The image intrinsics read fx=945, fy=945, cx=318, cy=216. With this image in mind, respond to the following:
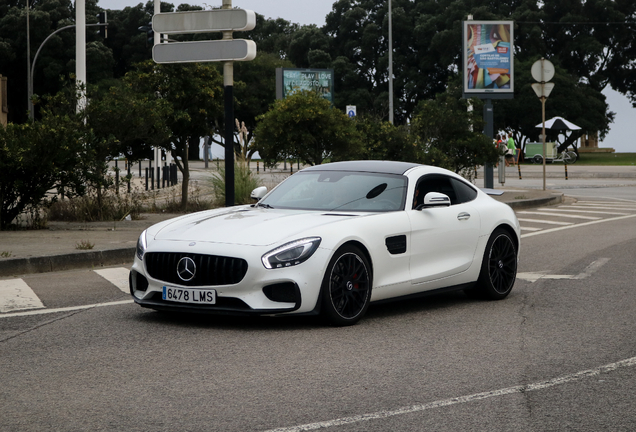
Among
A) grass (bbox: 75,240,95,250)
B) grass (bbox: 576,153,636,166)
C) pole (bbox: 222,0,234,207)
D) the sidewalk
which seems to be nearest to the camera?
the sidewalk

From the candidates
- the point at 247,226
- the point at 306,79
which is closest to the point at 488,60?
the point at 247,226

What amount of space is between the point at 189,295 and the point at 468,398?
2.71 meters

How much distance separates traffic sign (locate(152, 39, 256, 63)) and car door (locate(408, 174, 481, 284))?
5629 millimetres

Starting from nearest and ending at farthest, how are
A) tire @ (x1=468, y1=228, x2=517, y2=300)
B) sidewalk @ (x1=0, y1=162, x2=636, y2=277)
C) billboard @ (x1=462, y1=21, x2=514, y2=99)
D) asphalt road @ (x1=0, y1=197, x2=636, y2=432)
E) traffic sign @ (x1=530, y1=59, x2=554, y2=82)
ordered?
asphalt road @ (x1=0, y1=197, x2=636, y2=432)
tire @ (x1=468, y1=228, x2=517, y2=300)
sidewalk @ (x1=0, y1=162, x2=636, y2=277)
traffic sign @ (x1=530, y1=59, x2=554, y2=82)
billboard @ (x1=462, y1=21, x2=514, y2=99)

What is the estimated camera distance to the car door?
8289 mm

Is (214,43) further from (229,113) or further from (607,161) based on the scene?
(607,161)

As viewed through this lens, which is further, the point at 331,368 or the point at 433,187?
the point at 433,187

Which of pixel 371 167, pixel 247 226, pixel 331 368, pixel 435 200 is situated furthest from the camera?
pixel 371 167

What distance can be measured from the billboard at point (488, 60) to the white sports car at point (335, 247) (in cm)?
2208

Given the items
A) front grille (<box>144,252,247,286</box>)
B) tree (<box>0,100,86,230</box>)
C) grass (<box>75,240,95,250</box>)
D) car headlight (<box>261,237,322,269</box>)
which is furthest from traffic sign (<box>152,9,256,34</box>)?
car headlight (<box>261,237,322,269</box>)

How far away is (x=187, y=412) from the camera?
5.02 metres

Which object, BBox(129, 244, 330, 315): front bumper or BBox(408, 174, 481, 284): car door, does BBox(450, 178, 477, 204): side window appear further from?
BBox(129, 244, 330, 315): front bumper

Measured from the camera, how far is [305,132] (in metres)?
21.4

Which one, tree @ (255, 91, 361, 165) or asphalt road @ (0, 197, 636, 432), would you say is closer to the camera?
asphalt road @ (0, 197, 636, 432)
